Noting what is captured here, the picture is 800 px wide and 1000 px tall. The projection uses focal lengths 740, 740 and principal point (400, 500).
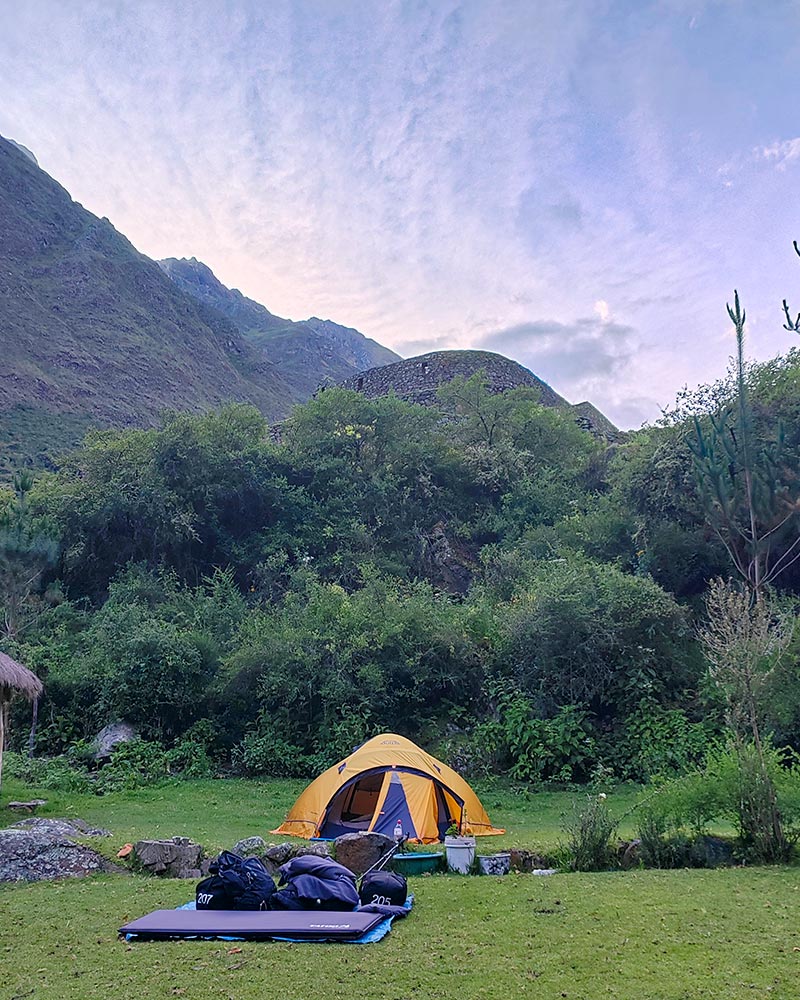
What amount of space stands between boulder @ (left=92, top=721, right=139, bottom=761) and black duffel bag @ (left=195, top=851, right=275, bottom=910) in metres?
9.57

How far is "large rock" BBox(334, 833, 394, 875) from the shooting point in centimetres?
741

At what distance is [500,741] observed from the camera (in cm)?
1377

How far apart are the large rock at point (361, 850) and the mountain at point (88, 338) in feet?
85.2

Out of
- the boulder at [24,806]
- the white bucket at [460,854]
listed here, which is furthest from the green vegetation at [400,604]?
the white bucket at [460,854]

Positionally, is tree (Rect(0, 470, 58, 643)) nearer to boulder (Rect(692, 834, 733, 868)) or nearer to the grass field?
the grass field

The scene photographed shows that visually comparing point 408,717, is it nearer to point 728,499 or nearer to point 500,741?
point 500,741

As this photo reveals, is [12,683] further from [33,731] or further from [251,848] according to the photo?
[33,731]

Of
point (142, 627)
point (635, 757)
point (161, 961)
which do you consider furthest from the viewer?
point (142, 627)

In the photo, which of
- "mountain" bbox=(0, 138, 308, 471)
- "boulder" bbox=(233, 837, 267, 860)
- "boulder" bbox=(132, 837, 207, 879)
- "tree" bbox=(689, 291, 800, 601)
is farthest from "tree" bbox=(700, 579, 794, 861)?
"mountain" bbox=(0, 138, 308, 471)

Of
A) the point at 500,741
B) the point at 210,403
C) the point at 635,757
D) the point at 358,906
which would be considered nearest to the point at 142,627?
the point at 500,741

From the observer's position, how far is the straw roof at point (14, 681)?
399 inches

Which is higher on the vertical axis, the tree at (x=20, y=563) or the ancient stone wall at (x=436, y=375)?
the ancient stone wall at (x=436, y=375)

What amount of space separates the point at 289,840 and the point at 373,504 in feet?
45.1

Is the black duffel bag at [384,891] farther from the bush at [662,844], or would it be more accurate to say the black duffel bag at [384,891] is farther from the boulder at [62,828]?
the boulder at [62,828]
